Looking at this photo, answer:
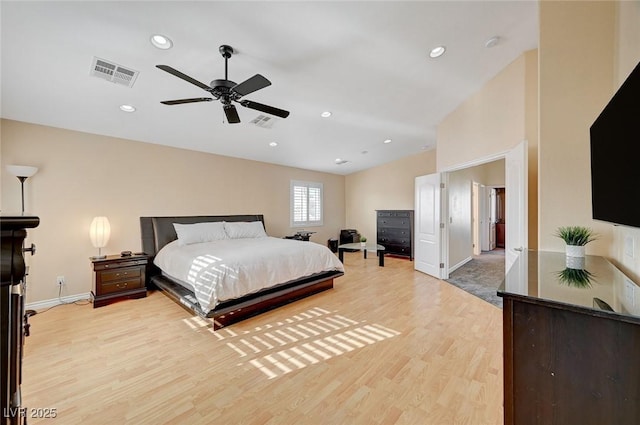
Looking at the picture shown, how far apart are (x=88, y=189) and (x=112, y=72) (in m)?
1.97

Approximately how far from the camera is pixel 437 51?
2.63 m

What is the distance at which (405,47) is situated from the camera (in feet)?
8.27

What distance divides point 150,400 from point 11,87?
341 cm

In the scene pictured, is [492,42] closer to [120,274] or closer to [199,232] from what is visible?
[199,232]

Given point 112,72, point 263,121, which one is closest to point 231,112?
point 112,72

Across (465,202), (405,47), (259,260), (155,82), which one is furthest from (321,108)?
(465,202)

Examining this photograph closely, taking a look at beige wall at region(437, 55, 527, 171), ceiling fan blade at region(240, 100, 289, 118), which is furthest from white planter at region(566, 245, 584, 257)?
ceiling fan blade at region(240, 100, 289, 118)

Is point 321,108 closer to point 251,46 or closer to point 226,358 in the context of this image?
point 251,46

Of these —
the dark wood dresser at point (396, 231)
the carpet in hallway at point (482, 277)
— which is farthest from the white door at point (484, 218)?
the dark wood dresser at point (396, 231)

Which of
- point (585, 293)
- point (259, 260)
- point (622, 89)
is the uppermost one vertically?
point (622, 89)

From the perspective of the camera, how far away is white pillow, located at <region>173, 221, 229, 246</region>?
4.10 meters

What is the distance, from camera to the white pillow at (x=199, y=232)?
4.10m

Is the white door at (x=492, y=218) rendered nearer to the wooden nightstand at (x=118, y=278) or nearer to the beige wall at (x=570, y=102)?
the beige wall at (x=570, y=102)

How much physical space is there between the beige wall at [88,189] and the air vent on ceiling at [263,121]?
5.14 feet
